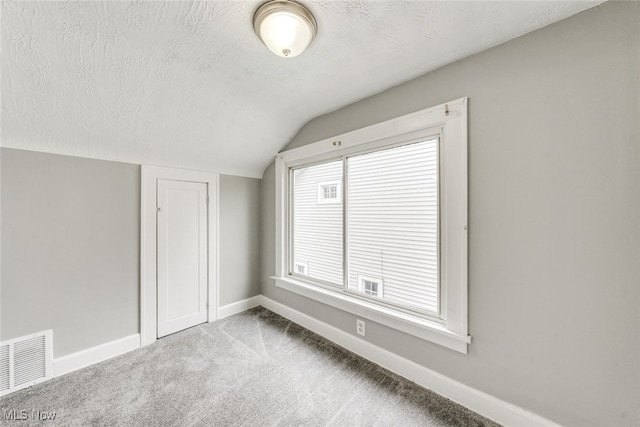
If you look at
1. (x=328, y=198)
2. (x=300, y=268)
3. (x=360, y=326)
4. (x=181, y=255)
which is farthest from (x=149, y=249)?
(x=360, y=326)

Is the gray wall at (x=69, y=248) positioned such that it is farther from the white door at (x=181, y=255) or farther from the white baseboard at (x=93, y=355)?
the white door at (x=181, y=255)

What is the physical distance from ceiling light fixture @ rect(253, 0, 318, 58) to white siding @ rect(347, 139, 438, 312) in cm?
107

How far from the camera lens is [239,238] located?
3.12 m

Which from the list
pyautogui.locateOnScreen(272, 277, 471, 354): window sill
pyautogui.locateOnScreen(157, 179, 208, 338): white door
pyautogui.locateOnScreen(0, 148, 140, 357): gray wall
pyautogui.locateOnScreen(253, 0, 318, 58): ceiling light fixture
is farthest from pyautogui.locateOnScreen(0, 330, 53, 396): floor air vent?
pyautogui.locateOnScreen(253, 0, 318, 58): ceiling light fixture

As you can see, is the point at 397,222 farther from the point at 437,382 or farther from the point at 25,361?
the point at 25,361

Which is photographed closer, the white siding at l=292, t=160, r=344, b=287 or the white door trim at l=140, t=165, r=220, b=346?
the white door trim at l=140, t=165, r=220, b=346

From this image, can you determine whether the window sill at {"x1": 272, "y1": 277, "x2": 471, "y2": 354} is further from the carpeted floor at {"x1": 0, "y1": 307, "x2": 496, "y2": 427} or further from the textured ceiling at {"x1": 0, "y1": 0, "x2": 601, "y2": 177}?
the textured ceiling at {"x1": 0, "y1": 0, "x2": 601, "y2": 177}

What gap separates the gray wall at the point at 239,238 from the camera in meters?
2.96

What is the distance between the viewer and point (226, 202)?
117 inches

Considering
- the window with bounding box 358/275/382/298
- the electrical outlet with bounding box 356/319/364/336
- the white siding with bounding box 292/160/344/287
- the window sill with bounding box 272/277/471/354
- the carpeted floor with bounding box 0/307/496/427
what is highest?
the white siding with bounding box 292/160/344/287

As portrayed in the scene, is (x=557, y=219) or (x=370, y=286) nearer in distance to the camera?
(x=557, y=219)

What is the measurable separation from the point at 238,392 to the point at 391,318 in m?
1.24

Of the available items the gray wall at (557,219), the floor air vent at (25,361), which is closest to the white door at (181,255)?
the floor air vent at (25,361)

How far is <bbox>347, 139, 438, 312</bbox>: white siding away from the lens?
1.79m
